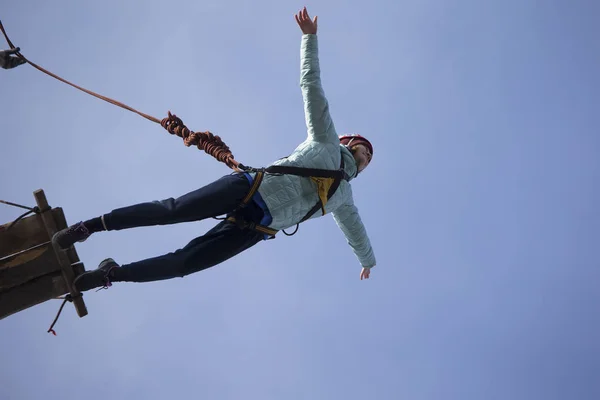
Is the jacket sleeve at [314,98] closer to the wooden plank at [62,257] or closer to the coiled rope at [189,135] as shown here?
the coiled rope at [189,135]

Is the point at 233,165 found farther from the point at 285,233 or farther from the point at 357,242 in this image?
the point at 357,242

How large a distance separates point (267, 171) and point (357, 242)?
99.4 inches

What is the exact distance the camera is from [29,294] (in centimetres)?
506

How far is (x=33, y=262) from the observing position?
→ 5.00 meters

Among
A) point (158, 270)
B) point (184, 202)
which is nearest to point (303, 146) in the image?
point (184, 202)

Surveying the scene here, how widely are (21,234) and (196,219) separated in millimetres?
1524

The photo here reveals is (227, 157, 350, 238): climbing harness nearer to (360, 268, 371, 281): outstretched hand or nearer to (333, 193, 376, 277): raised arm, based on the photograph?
(333, 193, 376, 277): raised arm

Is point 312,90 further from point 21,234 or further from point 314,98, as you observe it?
point 21,234

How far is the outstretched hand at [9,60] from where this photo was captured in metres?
5.68

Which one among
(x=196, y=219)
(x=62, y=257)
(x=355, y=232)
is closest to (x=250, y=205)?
(x=196, y=219)

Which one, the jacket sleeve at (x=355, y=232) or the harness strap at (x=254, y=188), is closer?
the harness strap at (x=254, y=188)

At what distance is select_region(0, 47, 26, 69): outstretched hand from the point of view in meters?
5.68

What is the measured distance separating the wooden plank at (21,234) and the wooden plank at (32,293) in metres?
0.33

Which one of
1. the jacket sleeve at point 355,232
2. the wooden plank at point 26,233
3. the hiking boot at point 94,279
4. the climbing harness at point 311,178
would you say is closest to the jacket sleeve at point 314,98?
the climbing harness at point 311,178
